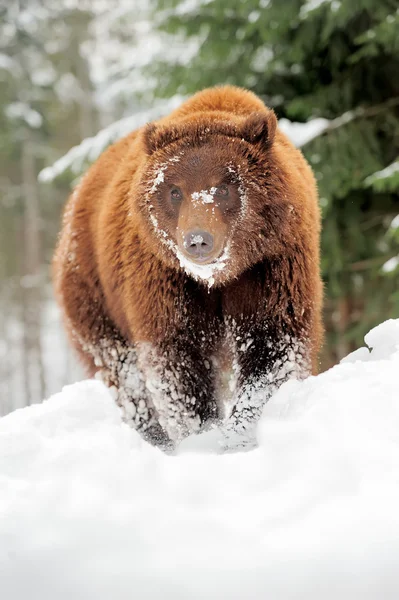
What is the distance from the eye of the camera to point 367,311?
9.83m

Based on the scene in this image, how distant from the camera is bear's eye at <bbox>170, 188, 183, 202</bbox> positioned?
405 cm

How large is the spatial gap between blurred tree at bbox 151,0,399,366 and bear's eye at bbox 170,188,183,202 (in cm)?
433

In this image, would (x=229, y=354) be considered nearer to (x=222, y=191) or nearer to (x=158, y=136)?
(x=222, y=191)

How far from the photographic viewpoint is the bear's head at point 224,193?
3.96m

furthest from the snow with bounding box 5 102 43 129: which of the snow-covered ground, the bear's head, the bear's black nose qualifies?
the snow-covered ground

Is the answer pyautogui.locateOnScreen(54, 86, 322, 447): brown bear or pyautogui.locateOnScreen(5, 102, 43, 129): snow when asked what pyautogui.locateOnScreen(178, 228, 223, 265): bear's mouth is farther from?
pyautogui.locateOnScreen(5, 102, 43, 129): snow

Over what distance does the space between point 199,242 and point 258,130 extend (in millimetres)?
857

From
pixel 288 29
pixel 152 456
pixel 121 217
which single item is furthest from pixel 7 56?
pixel 152 456

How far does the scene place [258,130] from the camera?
4.07 m

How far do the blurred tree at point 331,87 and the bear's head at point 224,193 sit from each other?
Answer: 4.11 m

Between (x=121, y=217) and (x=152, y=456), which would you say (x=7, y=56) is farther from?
(x=152, y=456)

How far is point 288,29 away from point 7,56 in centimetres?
991

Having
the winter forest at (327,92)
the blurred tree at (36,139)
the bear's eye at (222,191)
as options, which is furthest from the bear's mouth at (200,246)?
the blurred tree at (36,139)

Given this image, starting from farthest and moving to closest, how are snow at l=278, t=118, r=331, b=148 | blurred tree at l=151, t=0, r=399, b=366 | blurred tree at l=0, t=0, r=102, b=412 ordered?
1. blurred tree at l=0, t=0, r=102, b=412
2. blurred tree at l=151, t=0, r=399, b=366
3. snow at l=278, t=118, r=331, b=148
